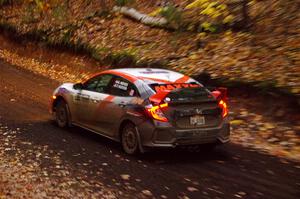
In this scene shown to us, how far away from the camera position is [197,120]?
8719 mm

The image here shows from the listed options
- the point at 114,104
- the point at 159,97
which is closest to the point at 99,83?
the point at 114,104

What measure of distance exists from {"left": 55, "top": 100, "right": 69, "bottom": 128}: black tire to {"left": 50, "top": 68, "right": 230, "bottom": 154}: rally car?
47.8 inches

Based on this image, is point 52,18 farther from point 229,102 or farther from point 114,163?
point 114,163

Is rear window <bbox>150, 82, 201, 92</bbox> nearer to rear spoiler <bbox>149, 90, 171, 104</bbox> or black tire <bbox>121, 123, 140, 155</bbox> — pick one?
rear spoiler <bbox>149, 90, 171, 104</bbox>

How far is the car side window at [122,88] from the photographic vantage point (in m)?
9.22

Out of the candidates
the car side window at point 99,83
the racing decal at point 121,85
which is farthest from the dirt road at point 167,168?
the racing decal at point 121,85

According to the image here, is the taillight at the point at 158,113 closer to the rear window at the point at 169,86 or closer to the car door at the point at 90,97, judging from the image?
the rear window at the point at 169,86

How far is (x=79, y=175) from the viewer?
799 centimetres

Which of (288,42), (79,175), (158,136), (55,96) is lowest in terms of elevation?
(79,175)

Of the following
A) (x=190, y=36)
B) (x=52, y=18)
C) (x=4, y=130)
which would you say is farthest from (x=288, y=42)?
(x=52, y=18)

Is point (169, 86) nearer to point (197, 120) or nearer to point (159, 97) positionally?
point (159, 97)

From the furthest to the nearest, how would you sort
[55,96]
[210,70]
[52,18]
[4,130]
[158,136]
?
1. [52,18]
2. [210,70]
3. [55,96]
4. [4,130]
5. [158,136]

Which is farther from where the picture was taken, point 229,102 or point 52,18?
point 52,18

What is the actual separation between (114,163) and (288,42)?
7256mm
